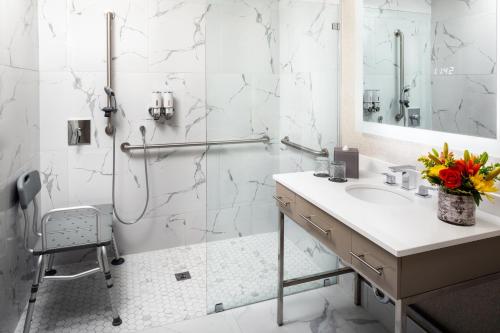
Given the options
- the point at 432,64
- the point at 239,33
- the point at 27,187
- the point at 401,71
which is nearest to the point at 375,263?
the point at 432,64

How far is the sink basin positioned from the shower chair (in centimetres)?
133

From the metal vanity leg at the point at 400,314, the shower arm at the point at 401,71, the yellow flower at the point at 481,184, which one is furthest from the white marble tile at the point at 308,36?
the metal vanity leg at the point at 400,314

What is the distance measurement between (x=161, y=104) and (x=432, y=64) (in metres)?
1.81

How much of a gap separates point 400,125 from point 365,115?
0.27m

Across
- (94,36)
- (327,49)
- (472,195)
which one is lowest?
(472,195)

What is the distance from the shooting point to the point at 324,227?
143 centimetres

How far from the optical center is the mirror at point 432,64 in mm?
1319

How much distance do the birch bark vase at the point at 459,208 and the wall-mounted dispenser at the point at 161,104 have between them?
195cm

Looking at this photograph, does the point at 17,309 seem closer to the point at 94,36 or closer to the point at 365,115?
the point at 94,36

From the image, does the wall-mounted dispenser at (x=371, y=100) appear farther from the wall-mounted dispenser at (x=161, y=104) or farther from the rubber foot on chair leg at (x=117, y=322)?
the rubber foot on chair leg at (x=117, y=322)

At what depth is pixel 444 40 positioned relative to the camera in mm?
1456

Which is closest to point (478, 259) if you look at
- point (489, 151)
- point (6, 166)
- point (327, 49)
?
point (489, 151)

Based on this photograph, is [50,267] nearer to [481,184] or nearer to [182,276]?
[182,276]

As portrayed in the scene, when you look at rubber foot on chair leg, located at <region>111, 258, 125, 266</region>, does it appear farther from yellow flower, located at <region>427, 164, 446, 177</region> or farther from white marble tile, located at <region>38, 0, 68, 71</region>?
yellow flower, located at <region>427, 164, 446, 177</region>
